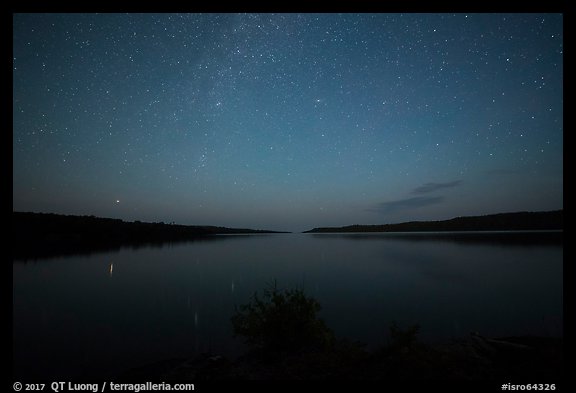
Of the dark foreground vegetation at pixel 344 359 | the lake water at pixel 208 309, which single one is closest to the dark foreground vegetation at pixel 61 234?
the lake water at pixel 208 309

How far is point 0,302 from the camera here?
3.00 m

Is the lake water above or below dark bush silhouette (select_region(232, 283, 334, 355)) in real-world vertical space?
below

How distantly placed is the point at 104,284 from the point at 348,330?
89.3ft

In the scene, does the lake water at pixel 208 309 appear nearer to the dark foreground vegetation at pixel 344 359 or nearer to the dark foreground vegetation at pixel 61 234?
the dark foreground vegetation at pixel 344 359

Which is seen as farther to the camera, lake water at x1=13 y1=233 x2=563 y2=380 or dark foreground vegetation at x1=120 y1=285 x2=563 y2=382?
lake water at x1=13 y1=233 x2=563 y2=380

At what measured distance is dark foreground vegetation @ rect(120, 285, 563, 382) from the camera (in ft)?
18.6

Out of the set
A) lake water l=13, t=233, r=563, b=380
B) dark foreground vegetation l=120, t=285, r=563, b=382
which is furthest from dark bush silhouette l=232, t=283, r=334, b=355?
lake water l=13, t=233, r=563, b=380

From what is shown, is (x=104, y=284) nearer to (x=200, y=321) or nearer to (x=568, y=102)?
(x=200, y=321)

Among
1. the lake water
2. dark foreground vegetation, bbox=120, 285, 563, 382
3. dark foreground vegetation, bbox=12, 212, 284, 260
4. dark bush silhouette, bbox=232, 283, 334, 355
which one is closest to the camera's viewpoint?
dark foreground vegetation, bbox=120, 285, 563, 382

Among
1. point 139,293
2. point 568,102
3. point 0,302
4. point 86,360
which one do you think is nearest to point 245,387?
point 0,302

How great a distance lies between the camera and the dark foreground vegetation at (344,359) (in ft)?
18.6

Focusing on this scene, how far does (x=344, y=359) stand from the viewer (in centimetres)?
654

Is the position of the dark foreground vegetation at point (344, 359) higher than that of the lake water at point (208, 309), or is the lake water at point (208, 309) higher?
the dark foreground vegetation at point (344, 359)

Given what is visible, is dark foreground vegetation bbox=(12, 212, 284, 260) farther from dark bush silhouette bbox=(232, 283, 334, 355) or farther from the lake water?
dark bush silhouette bbox=(232, 283, 334, 355)
